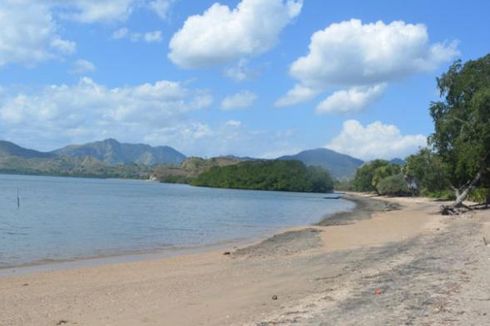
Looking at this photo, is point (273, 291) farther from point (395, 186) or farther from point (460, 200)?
point (395, 186)

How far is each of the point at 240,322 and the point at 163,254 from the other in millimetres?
19122

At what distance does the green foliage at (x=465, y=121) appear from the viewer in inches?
1913

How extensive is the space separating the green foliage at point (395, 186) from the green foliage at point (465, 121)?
96.4 metres

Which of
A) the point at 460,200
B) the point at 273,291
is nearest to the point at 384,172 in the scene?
the point at 460,200

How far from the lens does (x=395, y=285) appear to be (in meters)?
14.9

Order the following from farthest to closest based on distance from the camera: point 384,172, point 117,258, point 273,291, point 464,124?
point 384,172 < point 464,124 < point 117,258 < point 273,291

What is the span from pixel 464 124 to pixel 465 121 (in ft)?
1.86

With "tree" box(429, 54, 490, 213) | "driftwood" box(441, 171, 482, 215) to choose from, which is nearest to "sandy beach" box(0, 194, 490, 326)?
"tree" box(429, 54, 490, 213)

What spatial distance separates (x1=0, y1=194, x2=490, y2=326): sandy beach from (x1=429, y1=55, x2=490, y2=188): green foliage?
24878 millimetres

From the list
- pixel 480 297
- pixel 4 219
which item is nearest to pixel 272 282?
pixel 480 297

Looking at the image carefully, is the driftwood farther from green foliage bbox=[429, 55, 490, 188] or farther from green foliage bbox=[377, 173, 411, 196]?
green foliage bbox=[377, 173, 411, 196]

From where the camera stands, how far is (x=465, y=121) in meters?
51.1

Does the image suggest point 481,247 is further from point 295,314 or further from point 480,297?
point 295,314

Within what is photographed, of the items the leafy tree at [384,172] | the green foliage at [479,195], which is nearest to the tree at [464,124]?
the green foliage at [479,195]
